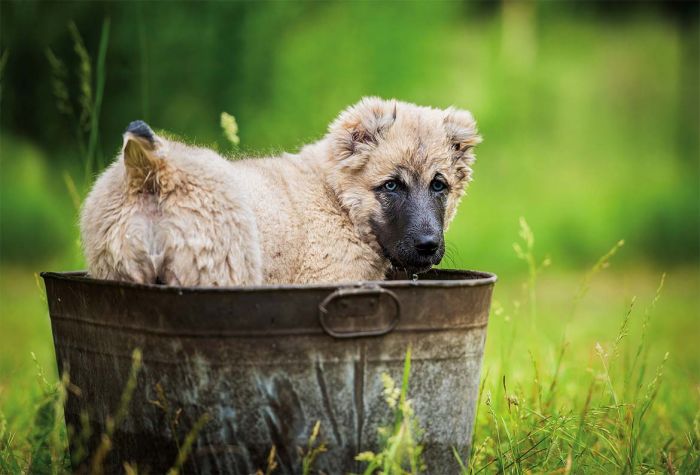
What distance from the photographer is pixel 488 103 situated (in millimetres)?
11359

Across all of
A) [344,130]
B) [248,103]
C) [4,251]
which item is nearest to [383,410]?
[344,130]

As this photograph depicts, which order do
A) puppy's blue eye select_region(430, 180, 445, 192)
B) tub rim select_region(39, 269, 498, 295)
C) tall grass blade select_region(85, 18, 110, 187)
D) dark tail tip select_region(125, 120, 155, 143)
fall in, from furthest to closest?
tall grass blade select_region(85, 18, 110, 187) → puppy's blue eye select_region(430, 180, 445, 192) → dark tail tip select_region(125, 120, 155, 143) → tub rim select_region(39, 269, 498, 295)

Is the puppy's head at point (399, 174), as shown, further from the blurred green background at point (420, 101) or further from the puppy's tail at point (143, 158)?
the puppy's tail at point (143, 158)

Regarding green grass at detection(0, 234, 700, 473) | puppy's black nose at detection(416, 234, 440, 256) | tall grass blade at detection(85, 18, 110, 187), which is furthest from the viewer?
tall grass blade at detection(85, 18, 110, 187)

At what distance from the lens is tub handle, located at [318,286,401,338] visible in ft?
9.01

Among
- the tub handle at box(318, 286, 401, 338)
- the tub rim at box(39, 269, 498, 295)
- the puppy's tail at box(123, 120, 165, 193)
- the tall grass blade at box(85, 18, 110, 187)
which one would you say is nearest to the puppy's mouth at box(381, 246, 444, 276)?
the tub rim at box(39, 269, 498, 295)

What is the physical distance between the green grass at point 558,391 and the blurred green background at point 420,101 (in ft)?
0.41

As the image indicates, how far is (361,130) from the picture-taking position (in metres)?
3.90

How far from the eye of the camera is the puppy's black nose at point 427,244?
356cm

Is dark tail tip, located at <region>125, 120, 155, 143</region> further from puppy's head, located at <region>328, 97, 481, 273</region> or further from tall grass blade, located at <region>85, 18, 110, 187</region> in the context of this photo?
tall grass blade, located at <region>85, 18, 110, 187</region>

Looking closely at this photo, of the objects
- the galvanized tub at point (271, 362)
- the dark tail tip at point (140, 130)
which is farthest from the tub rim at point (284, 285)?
the dark tail tip at point (140, 130)

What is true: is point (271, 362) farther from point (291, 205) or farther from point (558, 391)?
point (558, 391)

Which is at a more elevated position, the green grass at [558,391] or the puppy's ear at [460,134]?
the puppy's ear at [460,134]

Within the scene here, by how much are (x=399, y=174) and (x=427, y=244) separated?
1.20ft
